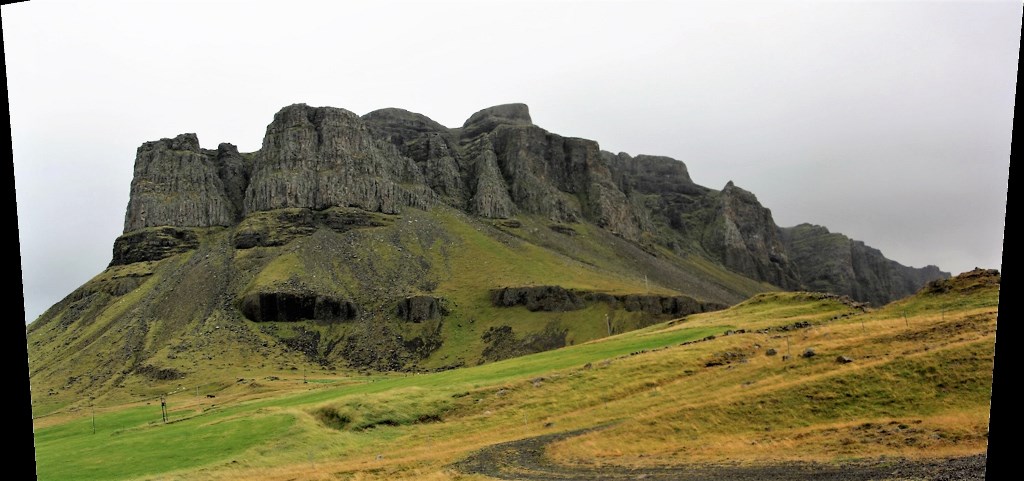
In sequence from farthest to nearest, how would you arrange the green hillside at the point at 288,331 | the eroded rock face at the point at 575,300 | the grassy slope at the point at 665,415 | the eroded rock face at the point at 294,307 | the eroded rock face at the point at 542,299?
the eroded rock face at the point at 542,299, the eroded rock face at the point at 575,300, the eroded rock face at the point at 294,307, the green hillside at the point at 288,331, the grassy slope at the point at 665,415

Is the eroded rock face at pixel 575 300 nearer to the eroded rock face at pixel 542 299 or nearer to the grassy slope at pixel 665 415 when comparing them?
the eroded rock face at pixel 542 299

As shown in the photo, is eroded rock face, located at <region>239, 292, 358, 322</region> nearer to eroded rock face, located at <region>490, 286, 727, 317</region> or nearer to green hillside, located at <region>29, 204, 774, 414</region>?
Result: green hillside, located at <region>29, 204, 774, 414</region>

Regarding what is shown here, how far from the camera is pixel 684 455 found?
3098 cm

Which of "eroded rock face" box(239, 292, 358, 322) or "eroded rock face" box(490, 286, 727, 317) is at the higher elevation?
"eroded rock face" box(239, 292, 358, 322)

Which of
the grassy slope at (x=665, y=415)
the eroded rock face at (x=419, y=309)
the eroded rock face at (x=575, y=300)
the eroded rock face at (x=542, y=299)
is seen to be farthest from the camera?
the eroded rock face at (x=419, y=309)

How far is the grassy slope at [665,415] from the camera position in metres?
31.0

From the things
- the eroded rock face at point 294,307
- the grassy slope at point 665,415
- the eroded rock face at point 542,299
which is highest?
the eroded rock face at point 294,307

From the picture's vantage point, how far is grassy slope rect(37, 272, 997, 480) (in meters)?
31.0

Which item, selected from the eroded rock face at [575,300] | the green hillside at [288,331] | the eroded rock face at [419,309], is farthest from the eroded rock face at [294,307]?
the eroded rock face at [575,300]

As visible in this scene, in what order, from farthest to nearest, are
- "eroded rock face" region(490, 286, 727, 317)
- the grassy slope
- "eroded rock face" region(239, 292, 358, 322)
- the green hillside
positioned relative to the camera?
"eroded rock face" region(490, 286, 727, 317)
"eroded rock face" region(239, 292, 358, 322)
the green hillside
the grassy slope

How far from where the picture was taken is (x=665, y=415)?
3741 centimetres

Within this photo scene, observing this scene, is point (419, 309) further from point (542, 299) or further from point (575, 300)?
point (575, 300)

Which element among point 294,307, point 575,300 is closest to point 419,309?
point 294,307

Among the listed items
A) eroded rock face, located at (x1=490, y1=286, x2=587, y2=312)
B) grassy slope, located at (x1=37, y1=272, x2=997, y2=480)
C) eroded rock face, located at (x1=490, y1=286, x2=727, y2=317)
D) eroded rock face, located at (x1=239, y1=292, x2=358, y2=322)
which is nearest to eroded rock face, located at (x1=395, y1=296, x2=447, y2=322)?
eroded rock face, located at (x1=239, y1=292, x2=358, y2=322)
